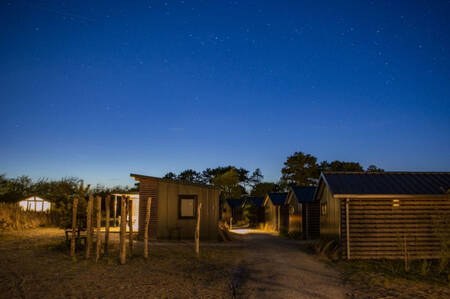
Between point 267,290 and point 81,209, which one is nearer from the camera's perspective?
point 267,290

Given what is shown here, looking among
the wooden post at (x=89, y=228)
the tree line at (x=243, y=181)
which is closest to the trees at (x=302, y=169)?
the tree line at (x=243, y=181)

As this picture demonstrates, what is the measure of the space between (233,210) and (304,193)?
3027 cm

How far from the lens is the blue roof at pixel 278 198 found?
3534 cm

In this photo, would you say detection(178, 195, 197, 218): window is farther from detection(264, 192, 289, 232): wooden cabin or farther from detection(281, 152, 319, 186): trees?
detection(281, 152, 319, 186): trees

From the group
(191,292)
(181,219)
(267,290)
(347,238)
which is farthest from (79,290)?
(181,219)

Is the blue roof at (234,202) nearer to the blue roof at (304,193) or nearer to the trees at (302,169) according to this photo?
the trees at (302,169)

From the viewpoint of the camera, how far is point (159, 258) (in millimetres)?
13094

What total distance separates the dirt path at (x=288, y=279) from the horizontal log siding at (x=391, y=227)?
2.50 meters

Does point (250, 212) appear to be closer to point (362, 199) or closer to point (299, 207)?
point (299, 207)

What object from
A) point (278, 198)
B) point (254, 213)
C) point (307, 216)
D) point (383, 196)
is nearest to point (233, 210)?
point (254, 213)

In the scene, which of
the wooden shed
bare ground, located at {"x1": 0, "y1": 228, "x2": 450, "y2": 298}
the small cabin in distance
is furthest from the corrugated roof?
the small cabin in distance

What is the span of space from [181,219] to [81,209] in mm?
6737

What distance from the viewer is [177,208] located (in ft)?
66.6

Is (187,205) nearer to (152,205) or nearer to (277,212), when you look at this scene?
(152,205)
